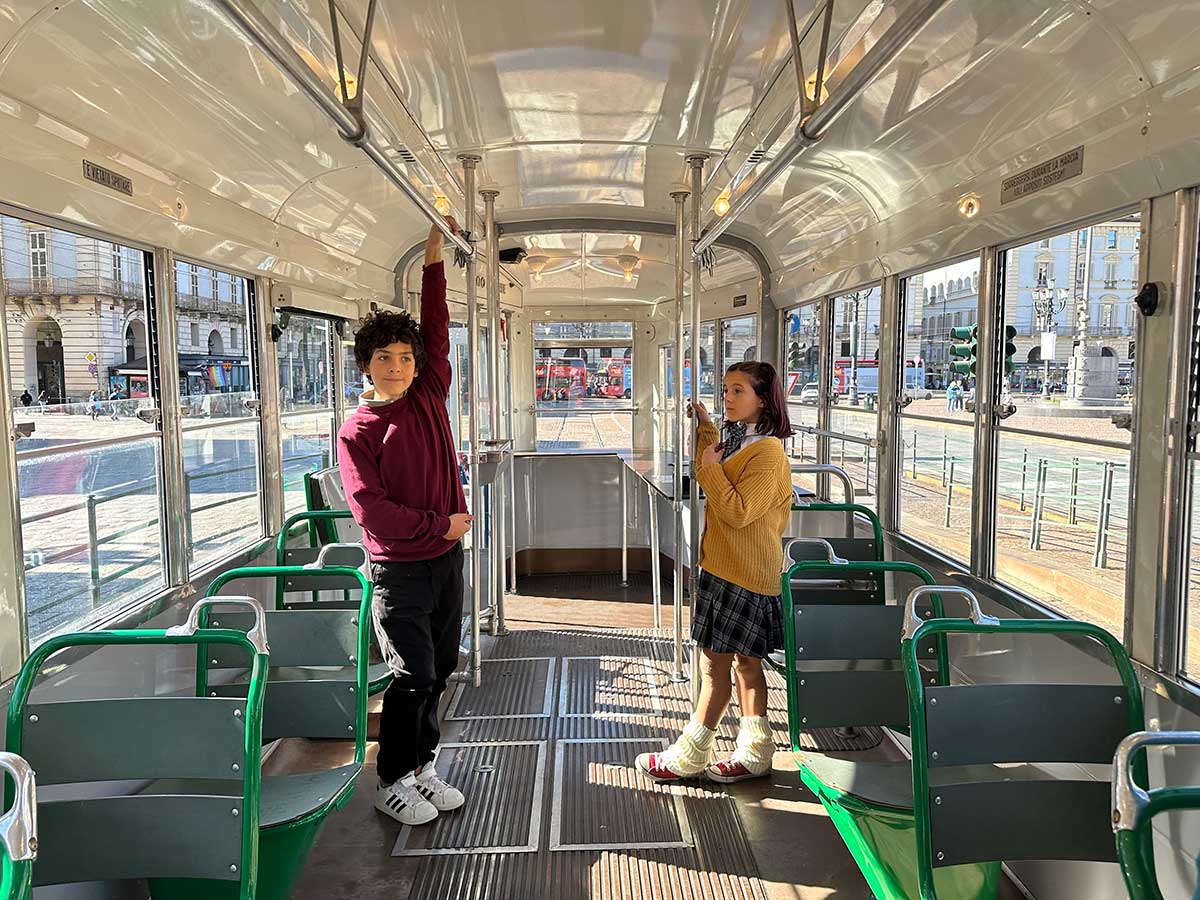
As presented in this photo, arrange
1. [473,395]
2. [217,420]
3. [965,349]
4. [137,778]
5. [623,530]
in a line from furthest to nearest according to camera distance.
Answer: [623,530] < [473,395] < [217,420] < [965,349] < [137,778]

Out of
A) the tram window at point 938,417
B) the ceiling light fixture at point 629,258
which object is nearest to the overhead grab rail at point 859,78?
the tram window at point 938,417

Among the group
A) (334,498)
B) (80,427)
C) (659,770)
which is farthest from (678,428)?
(80,427)

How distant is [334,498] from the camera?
4.39 m

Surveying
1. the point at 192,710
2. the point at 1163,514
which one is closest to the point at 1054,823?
the point at 1163,514

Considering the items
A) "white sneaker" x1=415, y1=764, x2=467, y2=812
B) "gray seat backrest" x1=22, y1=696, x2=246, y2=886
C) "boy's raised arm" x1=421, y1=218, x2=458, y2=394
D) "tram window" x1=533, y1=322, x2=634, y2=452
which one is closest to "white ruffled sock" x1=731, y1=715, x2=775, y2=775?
"white sneaker" x1=415, y1=764, x2=467, y2=812

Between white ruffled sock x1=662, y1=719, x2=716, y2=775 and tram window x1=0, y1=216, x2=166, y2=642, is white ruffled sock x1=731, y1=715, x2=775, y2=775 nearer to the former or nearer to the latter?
white ruffled sock x1=662, y1=719, x2=716, y2=775

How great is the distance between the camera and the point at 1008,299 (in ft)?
10.2

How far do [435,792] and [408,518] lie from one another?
3.30 ft

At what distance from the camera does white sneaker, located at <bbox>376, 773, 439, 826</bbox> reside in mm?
2809

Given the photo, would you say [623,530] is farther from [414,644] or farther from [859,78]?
[859,78]

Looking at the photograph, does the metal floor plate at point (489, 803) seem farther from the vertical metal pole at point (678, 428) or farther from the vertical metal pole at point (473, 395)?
the vertical metal pole at point (678, 428)

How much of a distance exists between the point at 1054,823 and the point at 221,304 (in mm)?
3503

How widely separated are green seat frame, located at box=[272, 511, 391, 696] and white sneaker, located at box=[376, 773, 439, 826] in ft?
1.07

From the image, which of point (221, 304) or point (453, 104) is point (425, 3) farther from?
point (221, 304)
